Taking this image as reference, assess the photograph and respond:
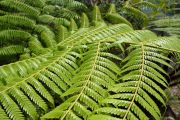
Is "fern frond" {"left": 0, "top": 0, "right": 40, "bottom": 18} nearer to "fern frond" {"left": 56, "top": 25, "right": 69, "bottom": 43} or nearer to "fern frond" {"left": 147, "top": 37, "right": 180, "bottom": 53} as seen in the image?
"fern frond" {"left": 56, "top": 25, "right": 69, "bottom": 43}

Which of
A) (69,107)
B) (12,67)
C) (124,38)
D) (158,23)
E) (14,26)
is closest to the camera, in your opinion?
(69,107)

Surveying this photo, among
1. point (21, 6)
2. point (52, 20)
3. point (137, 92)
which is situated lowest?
point (137, 92)

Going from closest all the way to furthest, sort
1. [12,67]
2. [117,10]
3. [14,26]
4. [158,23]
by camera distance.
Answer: [12,67] < [14,26] < [158,23] < [117,10]

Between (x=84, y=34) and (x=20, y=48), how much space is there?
1.49ft

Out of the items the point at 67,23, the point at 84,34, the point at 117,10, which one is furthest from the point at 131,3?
the point at 84,34

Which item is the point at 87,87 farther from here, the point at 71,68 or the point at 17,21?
the point at 17,21

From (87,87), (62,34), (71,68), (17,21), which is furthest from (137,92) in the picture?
(17,21)

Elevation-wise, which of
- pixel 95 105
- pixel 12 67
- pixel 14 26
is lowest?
pixel 95 105

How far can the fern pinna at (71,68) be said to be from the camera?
141 centimetres

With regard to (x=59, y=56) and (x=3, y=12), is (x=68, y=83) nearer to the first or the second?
(x=59, y=56)

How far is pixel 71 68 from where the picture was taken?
1.71 metres

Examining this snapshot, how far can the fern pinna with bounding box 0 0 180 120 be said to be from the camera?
1.41m

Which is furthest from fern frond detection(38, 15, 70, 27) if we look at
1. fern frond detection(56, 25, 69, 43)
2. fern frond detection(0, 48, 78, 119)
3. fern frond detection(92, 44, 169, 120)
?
fern frond detection(92, 44, 169, 120)

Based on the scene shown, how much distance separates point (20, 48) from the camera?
212cm
